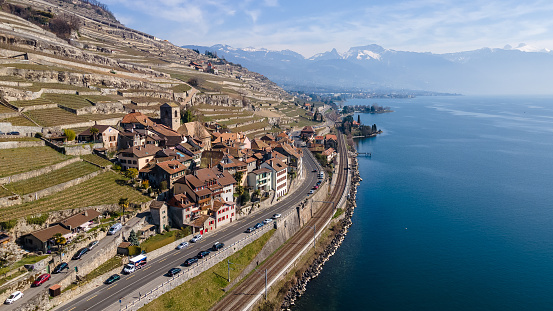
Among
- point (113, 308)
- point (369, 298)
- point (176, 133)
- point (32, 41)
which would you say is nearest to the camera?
point (113, 308)

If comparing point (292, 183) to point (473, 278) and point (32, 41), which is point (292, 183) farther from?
point (32, 41)

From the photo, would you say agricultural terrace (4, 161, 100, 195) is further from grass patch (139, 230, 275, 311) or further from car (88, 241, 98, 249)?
grass patch (139, 230, 275, 311)

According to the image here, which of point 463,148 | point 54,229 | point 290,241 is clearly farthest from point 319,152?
point 54,229

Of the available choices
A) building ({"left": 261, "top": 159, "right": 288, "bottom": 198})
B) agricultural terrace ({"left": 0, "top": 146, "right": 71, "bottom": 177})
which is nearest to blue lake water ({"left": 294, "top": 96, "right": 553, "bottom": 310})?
building ({"left": 261, "top": 159, "right": 288, "bottom": 198})

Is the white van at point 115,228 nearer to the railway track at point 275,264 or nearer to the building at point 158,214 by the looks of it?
the building at point 158,214

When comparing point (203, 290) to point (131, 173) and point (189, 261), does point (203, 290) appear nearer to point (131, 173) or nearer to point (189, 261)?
point (189, 261)

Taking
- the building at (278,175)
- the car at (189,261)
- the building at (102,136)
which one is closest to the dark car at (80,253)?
the car at (189,261)
